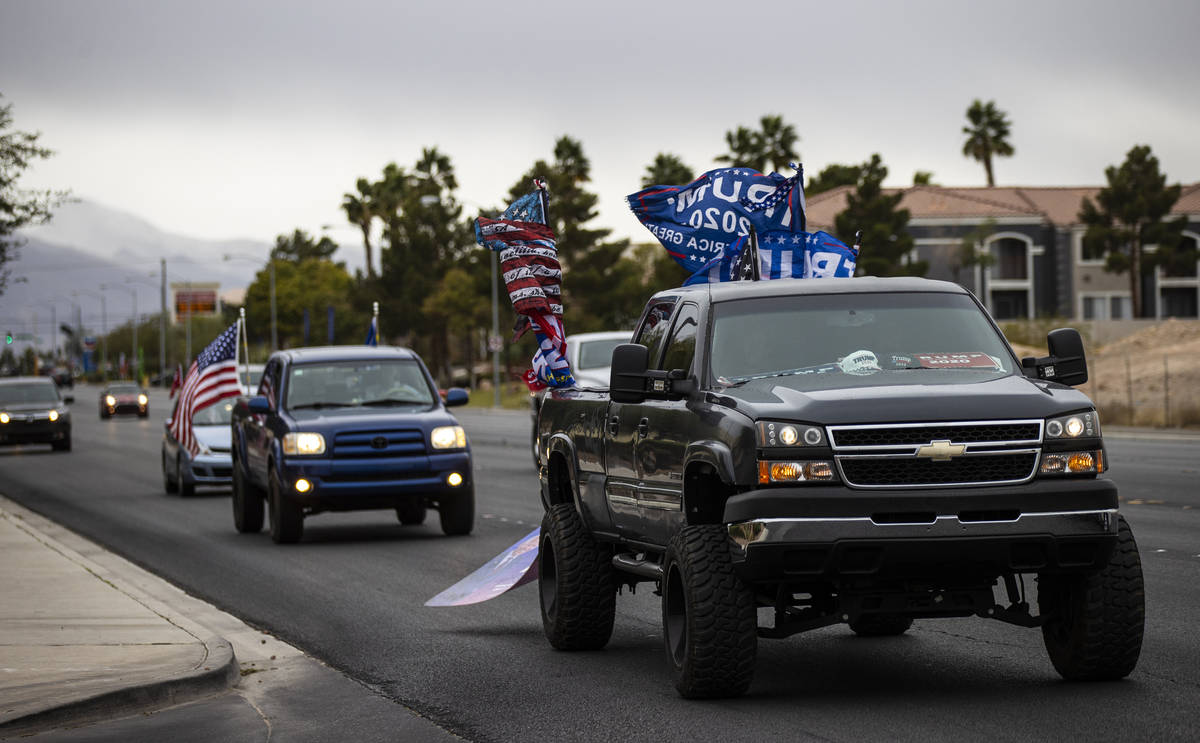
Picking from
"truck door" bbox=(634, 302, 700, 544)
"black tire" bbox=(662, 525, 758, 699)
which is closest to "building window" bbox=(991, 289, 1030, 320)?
"truck door" bbox=(634, 302, 700, 544)

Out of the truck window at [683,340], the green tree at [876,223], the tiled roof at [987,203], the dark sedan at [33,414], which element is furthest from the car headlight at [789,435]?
the tiled roof at [987,203]

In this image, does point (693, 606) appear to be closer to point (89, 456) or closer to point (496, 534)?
point (496, 534)

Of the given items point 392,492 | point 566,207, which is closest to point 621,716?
point 392,492

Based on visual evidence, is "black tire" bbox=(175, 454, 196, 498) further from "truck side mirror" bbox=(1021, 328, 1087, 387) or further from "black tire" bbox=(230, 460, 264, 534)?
"truck side mirror" bbox=(1021, 328, 1087, 387)

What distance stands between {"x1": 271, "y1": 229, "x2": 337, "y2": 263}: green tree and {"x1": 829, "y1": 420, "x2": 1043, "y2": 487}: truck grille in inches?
6488

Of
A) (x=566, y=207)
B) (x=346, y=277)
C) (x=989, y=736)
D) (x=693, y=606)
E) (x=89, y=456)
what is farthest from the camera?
(x=346, y=277)

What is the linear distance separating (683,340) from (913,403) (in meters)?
2.08

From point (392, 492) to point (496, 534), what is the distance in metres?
1.34

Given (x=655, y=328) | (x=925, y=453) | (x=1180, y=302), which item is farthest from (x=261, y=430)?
(x=1180, y=302)

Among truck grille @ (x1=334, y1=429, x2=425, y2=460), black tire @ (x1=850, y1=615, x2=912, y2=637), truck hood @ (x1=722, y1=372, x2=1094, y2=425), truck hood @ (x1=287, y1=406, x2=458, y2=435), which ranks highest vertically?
truck hood @ (x1=722, y1=372, x2=1094, y2=425)

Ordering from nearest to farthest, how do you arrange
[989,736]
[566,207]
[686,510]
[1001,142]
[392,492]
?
1. [989,736]
2. [686,510]
3. [392,492]
4. [566,207]
5. [1001,142]

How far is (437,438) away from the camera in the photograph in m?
18.0

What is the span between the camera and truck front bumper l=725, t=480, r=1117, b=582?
768cm

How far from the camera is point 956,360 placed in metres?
8.80
